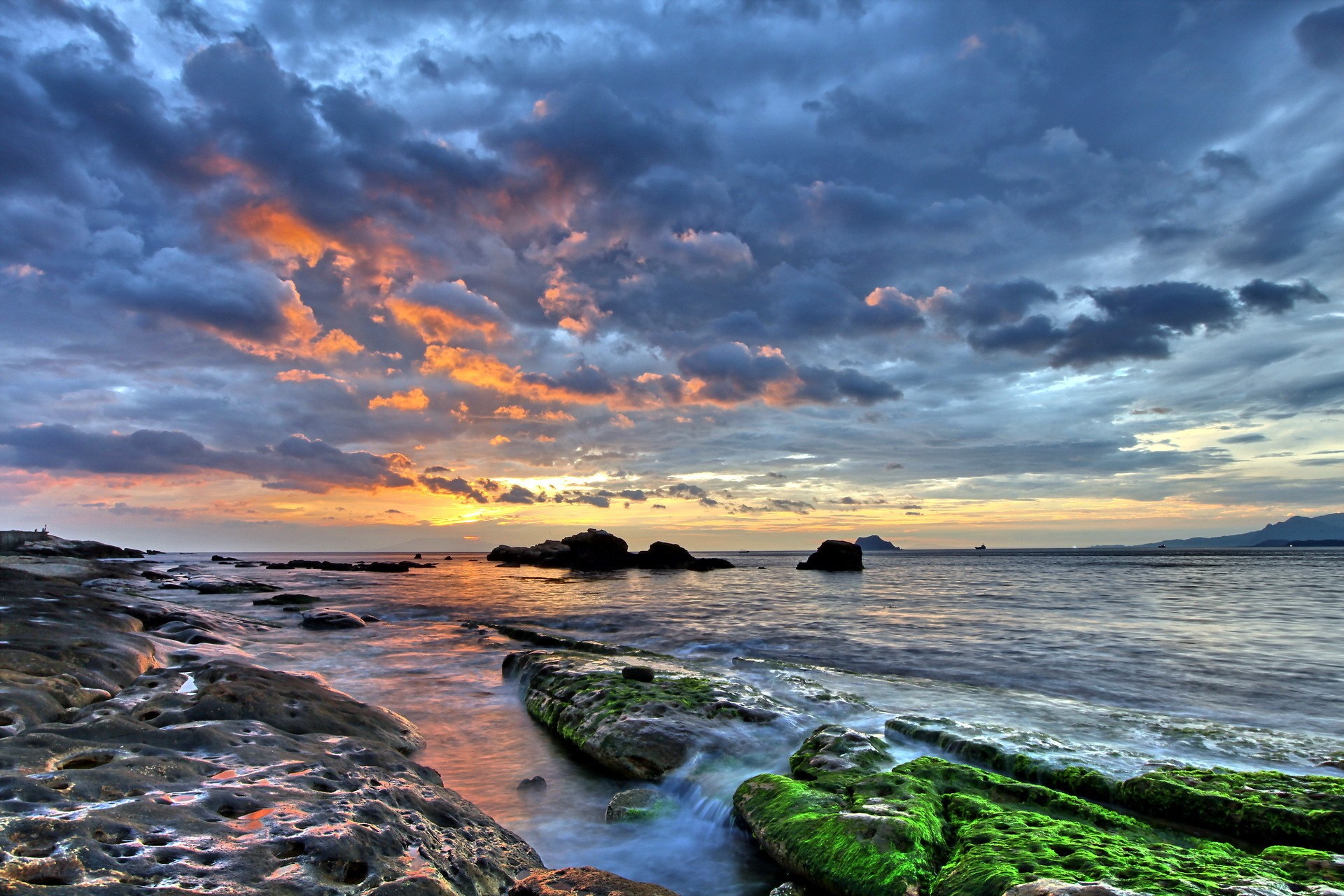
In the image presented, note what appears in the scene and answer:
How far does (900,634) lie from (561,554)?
67959mm

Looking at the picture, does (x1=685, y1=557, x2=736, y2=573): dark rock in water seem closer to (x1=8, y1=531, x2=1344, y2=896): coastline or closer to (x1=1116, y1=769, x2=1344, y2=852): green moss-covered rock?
(x1=8, y1=531, x2=1344, y2=896): coastline

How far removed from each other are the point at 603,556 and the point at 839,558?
3138 cm

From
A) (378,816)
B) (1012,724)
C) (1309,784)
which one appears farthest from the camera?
(1012,724)

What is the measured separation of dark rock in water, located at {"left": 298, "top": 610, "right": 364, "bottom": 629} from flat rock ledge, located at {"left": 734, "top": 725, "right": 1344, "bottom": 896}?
65.1 feet

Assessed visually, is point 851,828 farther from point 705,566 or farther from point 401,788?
point 705,566

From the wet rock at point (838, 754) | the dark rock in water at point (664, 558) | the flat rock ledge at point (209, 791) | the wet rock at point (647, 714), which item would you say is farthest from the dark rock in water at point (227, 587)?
the dark rock in water at point (664, 558)

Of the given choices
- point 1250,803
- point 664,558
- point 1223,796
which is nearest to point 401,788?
point 1223,796

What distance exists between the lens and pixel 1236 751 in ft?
29.1

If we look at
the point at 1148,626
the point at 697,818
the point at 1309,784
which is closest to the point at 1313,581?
the point at 1148,626

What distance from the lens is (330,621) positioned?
22.0 m

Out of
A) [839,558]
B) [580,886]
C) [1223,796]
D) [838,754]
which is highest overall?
[580,886]

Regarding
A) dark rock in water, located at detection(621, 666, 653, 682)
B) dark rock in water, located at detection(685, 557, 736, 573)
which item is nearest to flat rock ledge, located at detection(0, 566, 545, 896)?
dark rock in water, located at detection(621, 666, 653, 682)

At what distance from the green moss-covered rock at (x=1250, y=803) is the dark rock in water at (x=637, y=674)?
7.34 m

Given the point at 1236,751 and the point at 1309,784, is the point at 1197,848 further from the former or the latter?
the point at 1236,751
